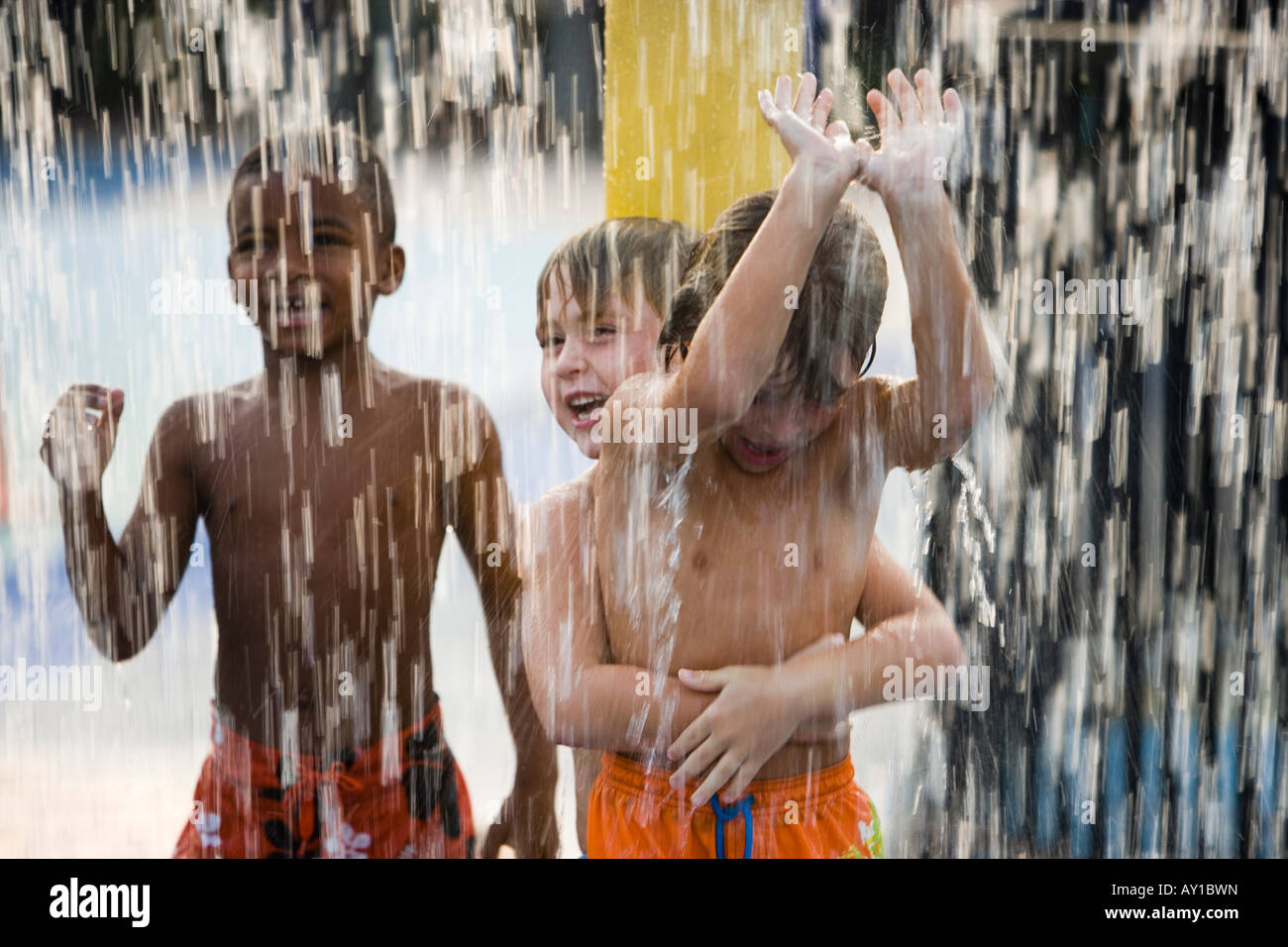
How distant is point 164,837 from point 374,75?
1220mm

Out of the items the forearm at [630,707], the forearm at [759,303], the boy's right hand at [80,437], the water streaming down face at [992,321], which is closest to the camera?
the forearm at [759,303]

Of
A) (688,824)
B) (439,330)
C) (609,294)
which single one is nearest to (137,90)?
(439,330)

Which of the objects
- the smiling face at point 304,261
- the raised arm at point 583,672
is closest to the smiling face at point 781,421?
the raised arm at point 583,672

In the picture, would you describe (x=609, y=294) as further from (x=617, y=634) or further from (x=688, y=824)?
(x=688, y=824)

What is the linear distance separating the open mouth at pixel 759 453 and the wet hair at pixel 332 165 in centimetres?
62

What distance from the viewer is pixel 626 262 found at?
1.32m

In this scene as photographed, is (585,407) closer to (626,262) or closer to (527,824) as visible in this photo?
(626,262)

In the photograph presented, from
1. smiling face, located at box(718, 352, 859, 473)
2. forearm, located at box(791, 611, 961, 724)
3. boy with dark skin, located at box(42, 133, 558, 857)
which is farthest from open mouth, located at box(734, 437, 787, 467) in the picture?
boy with dark skin, located at box(42, 133, 558, 857)

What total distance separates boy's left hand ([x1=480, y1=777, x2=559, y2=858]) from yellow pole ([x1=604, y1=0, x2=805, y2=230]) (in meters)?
0.87

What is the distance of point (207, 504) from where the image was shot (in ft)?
4.62

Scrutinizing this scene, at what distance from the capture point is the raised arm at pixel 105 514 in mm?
1374

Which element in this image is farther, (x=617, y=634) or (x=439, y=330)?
(x=439, y=330)

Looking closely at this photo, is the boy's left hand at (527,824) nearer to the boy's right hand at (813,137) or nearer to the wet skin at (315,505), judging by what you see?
the wet skin at (315,505)

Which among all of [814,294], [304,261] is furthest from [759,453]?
[304,261]
